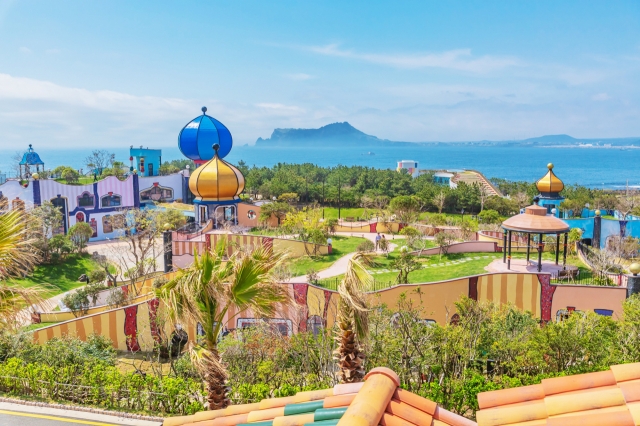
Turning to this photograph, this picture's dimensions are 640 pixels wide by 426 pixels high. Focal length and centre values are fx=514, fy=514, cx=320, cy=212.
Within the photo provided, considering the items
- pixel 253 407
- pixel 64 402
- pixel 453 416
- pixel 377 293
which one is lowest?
pixel 64 402

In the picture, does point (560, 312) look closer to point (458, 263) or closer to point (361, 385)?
point (458, 263)

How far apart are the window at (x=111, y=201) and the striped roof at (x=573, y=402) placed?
41137mm

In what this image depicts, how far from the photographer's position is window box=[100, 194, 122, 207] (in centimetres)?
4134

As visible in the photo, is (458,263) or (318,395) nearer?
(318,395)

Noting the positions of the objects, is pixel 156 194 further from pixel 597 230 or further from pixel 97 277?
pixel 597 230

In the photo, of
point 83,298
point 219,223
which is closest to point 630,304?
point 83,298

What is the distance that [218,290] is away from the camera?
8.22 metres

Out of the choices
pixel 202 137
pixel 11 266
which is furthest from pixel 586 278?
pixel 202 137

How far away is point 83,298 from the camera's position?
21.3 m

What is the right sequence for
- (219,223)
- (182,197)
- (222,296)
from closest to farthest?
1. (222,296)
2. (219,223)
3. (182,197)

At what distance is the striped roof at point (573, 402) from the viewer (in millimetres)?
3871

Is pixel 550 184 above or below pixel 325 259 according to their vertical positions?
above

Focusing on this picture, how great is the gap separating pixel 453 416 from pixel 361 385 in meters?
1.04

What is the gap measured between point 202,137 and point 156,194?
1284 centimetres
